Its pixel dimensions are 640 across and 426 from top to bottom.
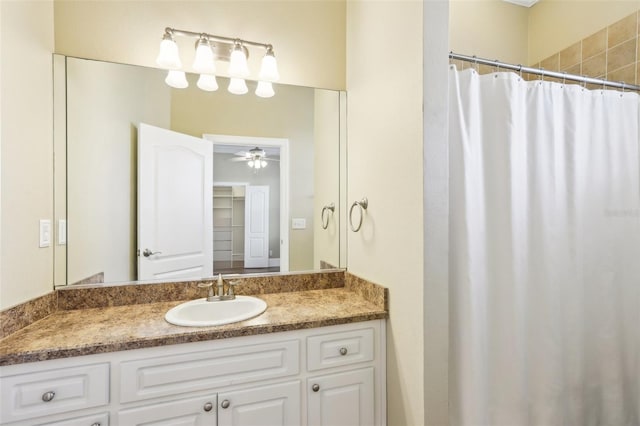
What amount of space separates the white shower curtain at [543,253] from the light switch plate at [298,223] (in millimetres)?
920

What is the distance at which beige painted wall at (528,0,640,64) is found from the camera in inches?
68.7

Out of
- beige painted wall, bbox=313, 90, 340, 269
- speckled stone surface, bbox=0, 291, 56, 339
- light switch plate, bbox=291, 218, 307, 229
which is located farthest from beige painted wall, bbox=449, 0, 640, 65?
speckled stone surface, bbox=0, 291, 56, 339

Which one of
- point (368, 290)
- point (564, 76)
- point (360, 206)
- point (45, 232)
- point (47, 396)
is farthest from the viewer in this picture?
point (360, 206)

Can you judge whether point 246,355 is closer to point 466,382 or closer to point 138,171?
point 466,382

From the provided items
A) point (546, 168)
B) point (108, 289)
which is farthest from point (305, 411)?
point (546, 168)

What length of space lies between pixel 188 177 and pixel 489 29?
232 cm

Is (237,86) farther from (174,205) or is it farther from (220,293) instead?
(220,293)

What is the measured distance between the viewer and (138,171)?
162 cm

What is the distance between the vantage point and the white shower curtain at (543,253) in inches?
51.0

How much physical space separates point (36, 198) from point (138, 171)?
44 centimetres

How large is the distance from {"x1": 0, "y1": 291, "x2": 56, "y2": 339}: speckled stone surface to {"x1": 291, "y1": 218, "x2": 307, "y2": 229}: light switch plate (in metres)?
1.25

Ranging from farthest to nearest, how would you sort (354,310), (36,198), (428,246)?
(354,310) → (36,198) → (428,246)

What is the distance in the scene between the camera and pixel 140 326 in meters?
1.23

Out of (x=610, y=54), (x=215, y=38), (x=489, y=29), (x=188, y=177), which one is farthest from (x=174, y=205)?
(x=610, y=54)
